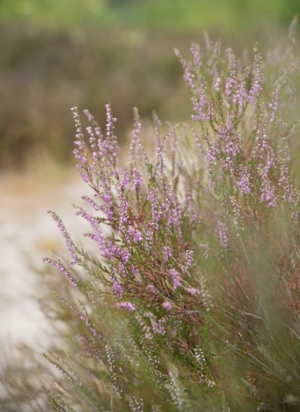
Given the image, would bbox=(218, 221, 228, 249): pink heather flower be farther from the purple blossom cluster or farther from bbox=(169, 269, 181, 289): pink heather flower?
bbox=(169, 269, 181, 289): pink heather flower

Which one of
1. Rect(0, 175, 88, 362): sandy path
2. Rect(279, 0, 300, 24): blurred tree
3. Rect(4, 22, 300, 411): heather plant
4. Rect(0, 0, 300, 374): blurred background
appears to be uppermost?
Rect(279, 0, 300, 24): blurred tree

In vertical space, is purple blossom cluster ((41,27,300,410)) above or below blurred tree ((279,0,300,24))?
below

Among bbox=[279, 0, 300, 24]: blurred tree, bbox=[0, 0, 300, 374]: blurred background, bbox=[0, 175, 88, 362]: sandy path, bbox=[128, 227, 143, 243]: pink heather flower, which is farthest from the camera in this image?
bbox=[279, 0, 300, 24]: blurred tree

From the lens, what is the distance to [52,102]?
29.9ft

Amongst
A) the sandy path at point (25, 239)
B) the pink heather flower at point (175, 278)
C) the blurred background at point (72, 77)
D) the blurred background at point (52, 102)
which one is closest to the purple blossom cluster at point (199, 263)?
the pink heather flower at point (175, 278)

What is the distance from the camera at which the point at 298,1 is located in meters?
19.8

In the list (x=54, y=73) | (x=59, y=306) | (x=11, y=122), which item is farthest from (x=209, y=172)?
(x=54, y=73)

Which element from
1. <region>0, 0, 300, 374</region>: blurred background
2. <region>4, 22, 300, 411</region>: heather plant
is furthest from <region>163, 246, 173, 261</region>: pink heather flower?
<region>0, 0, 300, 374</region>: blurred background

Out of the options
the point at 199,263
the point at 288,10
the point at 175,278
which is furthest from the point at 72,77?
the point at 288,10

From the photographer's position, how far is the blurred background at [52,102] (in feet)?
15.8

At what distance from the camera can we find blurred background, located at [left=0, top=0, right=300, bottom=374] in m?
4.81

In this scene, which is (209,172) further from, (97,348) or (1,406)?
(1,406)

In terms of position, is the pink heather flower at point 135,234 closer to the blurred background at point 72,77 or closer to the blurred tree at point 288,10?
the blurred background at point 72,77

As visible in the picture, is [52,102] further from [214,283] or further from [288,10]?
[288,10]
